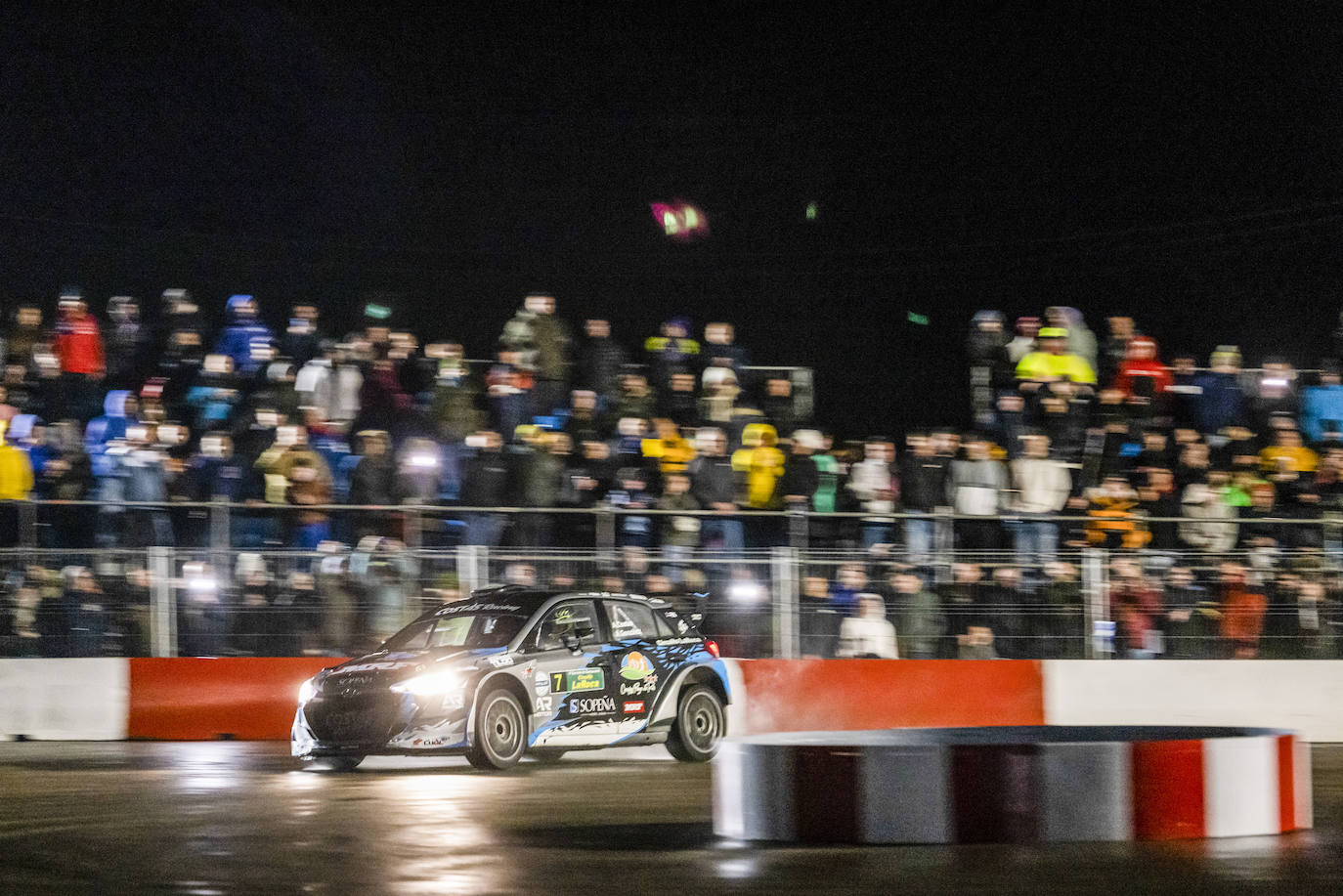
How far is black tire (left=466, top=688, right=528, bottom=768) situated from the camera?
43.4 ft

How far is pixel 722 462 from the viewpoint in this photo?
16.7 metres

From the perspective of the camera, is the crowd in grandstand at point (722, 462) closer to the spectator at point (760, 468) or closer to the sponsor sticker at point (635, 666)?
the spectator at point (760, 468)

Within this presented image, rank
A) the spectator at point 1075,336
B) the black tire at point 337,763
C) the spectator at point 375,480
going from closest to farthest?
the black tire at point 337,763 → the spectator at point 375,480 → the spectator at point 1075,336

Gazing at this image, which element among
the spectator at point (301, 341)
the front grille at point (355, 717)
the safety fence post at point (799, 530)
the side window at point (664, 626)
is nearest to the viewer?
the front grille at point (355, 717)

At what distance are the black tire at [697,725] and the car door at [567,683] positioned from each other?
2.58 ft

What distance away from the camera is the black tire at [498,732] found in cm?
1323

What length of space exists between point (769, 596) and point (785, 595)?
13cm

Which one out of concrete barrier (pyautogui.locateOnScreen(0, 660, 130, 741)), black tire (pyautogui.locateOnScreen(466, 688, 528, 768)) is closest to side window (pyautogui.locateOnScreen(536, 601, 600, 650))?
black tire (pyautogui.locateOnScreen(466, 688, 528, 768))

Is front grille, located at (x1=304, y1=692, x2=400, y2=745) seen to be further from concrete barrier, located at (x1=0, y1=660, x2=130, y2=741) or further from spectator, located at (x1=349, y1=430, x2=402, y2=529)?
concrete barrier, located at (x1=0, y1=660, x2=130, y2=741)

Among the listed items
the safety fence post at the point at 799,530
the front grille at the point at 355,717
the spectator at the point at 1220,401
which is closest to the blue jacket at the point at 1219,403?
the spectator at the point at 1220,401

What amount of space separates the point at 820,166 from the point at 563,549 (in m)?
14.7

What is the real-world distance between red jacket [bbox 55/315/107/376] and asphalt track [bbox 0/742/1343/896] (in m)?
6.20

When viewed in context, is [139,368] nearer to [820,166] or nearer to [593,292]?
[593,292]

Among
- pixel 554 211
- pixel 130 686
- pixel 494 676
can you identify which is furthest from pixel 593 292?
pixel 494 676
